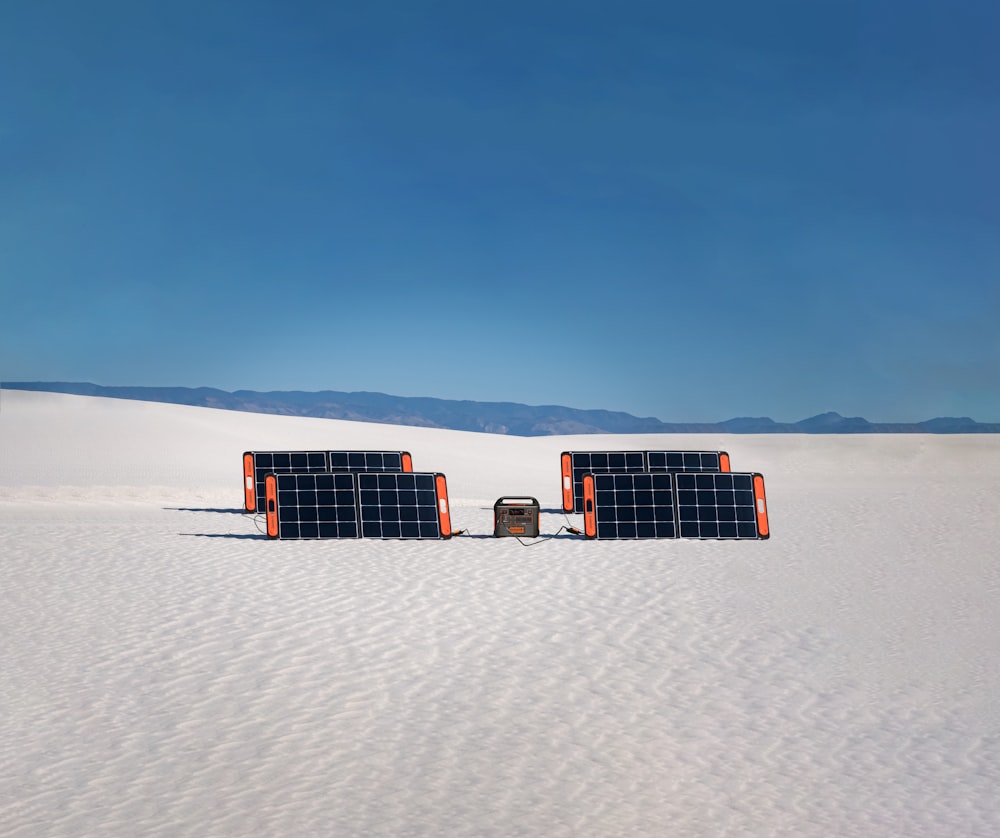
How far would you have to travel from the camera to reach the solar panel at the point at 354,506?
639 inches

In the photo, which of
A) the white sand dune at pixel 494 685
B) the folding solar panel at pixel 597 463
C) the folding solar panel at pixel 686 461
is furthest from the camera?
the folding solar panel at pixel 597 463

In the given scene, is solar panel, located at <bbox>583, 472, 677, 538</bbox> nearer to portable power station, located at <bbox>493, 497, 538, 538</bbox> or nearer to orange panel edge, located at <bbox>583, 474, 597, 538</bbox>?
orange panel edge, located at <bbox>583, 474, 597, 538</bbox>

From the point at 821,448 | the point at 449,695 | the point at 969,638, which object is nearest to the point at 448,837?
the point at 449,695

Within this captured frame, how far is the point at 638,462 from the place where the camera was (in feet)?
64.4

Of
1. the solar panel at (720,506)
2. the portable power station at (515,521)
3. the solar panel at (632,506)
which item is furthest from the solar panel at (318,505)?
the solar panel at (720,506)

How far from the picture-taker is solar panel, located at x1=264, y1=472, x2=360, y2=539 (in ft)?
53.2

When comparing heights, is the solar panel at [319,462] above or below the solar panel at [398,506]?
above

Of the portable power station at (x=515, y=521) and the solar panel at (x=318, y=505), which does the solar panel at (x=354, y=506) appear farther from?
the portable power station at (x=515, y=521)

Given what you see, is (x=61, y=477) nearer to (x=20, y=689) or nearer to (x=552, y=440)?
(x=20, y=689)

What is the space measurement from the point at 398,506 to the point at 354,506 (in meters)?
0.70

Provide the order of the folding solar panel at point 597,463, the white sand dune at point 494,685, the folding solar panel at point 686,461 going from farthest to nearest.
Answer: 1. the folding solar panel at point 597,463
2. the folding solar panel at point 686,461
3. the white sand dune at point 494,685

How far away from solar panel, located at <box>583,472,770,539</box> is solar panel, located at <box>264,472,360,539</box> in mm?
3810

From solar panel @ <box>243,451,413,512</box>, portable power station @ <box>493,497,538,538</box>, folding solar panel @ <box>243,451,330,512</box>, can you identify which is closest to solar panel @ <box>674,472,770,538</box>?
portable power station @ <box>493,497,538,538</box>

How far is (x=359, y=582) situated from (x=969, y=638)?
6649 millimetres
